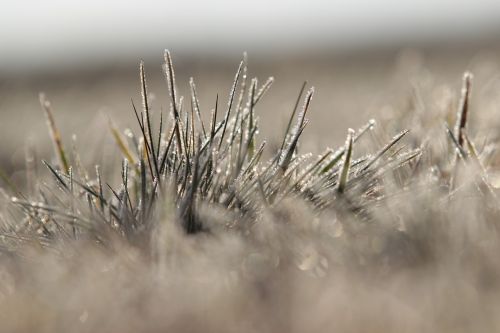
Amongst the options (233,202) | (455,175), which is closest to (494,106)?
(455,175)

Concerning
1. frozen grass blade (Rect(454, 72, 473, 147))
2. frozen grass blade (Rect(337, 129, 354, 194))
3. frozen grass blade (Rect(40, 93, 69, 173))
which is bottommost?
frozen grass blade (Rect(40, 93, 69, 173))

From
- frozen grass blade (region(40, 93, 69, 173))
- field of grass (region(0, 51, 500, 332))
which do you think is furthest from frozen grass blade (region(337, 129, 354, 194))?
frozen grass blade (region(40, 93, 69, 173))

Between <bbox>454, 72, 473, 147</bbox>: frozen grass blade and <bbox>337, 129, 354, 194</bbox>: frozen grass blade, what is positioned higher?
<bbox>454, 72, 473, 147</bbox>: frozen grass blade

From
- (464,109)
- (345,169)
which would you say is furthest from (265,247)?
(464,109)

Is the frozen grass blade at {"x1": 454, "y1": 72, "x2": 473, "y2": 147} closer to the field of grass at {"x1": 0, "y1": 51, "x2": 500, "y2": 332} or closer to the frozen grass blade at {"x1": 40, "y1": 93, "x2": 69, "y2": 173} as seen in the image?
the field of grass at {"x1": 0, "y1": 51, "x2": 500, "y2": 332}

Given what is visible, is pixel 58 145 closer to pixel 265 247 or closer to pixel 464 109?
pixel 265 247

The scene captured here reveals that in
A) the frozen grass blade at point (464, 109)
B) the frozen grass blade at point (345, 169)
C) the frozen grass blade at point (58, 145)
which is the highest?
the frozen grass blade at point (464, 109)

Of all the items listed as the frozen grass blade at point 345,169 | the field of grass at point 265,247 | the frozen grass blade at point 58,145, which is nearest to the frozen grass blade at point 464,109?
the field of grass at point 265,247

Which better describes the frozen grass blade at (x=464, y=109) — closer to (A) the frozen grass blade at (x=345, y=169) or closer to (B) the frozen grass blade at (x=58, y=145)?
(A) the frozen grass blade at (x=345, y=169)

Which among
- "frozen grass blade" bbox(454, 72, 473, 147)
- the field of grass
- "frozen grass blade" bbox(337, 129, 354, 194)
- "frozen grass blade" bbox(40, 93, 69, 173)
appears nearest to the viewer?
the field of grass
